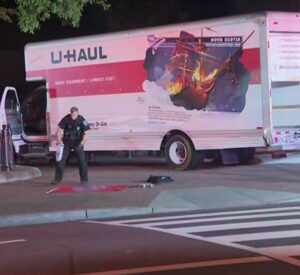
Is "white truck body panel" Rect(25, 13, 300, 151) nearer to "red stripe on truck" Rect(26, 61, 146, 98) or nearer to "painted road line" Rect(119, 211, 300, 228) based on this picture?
Result: "red stripe on truck" Rect(26, 61, 146, 98)

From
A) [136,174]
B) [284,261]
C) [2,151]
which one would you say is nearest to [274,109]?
[136,174]

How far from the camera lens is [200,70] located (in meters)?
17.2

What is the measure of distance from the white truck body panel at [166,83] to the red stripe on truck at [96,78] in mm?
Result: 27

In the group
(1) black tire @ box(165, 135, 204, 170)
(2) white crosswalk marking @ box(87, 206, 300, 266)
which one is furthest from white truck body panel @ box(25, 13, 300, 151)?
(2) white crosswalk marking @ box(87, 206, 300, 266)

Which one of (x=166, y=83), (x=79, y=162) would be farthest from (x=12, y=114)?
(x=79, y=162)

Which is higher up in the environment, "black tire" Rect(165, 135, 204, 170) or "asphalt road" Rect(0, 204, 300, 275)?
"black tire" Rect(165, 135, 204, 170)

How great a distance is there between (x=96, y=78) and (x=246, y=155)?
4.67m

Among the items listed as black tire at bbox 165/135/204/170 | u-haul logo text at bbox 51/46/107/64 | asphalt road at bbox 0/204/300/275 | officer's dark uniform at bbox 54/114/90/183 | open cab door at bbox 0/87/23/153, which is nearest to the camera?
asphalt road at bbox 0/204/300/275

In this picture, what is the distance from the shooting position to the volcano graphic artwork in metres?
16.7

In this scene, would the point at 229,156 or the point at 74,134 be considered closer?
the point at 74,134

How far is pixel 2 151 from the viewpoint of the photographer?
1691cm

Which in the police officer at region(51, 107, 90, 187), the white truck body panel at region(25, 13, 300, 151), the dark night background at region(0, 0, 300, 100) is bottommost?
the police officer at region(51, 107, 90, 187)

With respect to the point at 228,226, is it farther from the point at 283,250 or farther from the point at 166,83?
the point at 166,83

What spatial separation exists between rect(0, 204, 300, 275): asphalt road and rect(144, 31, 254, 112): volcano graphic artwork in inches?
240
